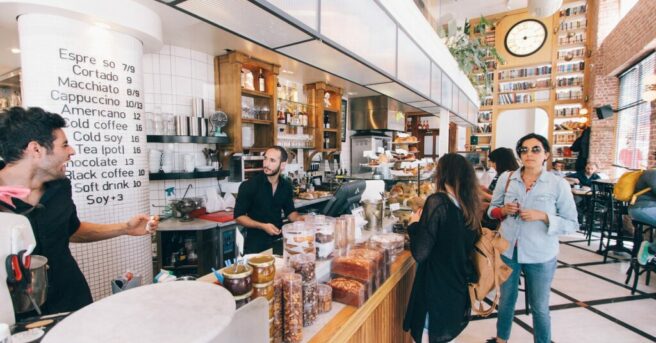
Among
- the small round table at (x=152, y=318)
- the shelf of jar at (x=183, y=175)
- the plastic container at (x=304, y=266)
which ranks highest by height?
the shelf of jar at (x=183, y=175)

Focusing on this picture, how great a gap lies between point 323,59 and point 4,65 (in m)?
4.45

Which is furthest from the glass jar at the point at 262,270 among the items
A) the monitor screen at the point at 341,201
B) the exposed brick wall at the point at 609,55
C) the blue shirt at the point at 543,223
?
the exposed brick wall at the point at 609,55

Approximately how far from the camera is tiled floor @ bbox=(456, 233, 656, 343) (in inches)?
117

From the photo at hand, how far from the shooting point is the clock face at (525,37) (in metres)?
10.9

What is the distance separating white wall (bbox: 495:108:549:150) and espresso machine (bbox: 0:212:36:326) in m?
13.4

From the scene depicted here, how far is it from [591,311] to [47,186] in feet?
16.1

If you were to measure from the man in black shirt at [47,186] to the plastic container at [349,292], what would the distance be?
99cm

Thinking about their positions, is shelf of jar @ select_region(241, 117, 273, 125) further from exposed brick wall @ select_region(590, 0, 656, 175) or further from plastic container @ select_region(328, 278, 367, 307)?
exposed brick wall @ select_region(590, 0, 656, 175)

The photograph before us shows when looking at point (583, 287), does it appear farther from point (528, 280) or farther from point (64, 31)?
point (64, 31)

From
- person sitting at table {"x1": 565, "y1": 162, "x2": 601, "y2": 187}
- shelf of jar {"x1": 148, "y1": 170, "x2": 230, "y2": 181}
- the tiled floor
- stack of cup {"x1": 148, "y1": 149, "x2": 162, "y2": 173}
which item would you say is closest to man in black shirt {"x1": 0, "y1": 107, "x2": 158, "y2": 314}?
shelf of jar {"x1": 148, "y1": 170, "x2": 230, "y2": 181}

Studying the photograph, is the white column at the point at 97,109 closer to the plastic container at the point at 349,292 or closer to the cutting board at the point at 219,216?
the cutting board at the point at 219,216

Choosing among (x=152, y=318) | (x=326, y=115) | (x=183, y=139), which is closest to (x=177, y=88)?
(x=183, y=139)

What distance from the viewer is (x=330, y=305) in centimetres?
148

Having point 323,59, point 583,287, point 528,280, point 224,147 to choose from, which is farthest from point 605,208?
point 224,147
